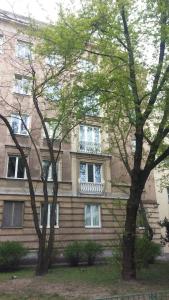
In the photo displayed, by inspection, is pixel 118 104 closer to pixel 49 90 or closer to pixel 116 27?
pixel 116 27

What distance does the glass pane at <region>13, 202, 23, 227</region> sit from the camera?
19484mm

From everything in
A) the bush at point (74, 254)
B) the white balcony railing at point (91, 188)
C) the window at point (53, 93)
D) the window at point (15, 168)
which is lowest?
the bush at point (74, 254)

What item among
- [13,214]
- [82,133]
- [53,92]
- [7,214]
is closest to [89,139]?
[82,133]

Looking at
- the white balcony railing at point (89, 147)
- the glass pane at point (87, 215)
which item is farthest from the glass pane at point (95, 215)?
the white balcony railing at point (89, 147)

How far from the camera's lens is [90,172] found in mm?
23062

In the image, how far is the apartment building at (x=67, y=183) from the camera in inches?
773

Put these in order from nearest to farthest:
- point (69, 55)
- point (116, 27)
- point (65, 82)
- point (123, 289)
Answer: point (123, 289)
point (116, 27)
point (69, 55)
point (65, 82)

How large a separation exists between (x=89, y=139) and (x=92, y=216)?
5943 mm

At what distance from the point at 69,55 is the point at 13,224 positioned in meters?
11.7

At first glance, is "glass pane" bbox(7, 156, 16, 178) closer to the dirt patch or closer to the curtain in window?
the curtain in window

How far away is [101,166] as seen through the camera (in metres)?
23.5

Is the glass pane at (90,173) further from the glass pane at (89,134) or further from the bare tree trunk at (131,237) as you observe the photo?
the bare tree trunk at (131,237)

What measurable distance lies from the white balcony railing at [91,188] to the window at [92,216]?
3.33 ft

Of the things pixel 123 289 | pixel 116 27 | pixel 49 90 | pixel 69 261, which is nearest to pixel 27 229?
pixel 69 261
